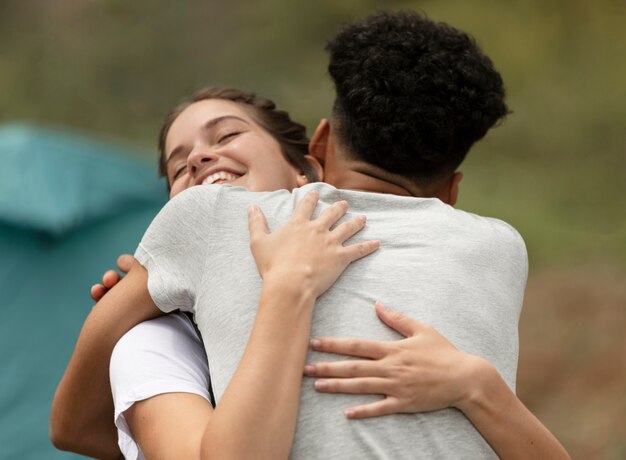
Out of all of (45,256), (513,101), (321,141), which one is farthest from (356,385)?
(513,101)

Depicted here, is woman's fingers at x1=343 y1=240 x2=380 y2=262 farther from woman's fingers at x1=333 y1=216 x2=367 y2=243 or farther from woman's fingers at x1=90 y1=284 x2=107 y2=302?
woman's fingers at x1=90 y1=284 x2=107 y2=302

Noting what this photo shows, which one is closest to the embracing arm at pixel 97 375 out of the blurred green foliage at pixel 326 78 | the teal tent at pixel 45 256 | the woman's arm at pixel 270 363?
the woman's arm at pixel 270 363

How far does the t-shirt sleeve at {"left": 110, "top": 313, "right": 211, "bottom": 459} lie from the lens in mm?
1040

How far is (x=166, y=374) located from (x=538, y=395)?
2.28 m

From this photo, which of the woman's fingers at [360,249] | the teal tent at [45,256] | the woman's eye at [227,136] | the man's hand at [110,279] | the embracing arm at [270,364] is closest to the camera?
the embracing arm at [270,364]

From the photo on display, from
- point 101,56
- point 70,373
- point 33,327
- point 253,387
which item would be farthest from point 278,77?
point 253,387

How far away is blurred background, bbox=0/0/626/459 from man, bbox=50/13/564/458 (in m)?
1.50

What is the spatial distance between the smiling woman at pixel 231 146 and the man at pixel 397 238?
0.64 ft

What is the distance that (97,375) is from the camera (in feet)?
3.88

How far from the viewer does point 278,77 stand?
12.4 ft

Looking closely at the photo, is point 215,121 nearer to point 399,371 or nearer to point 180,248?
point 180,248

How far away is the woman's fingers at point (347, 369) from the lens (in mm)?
938

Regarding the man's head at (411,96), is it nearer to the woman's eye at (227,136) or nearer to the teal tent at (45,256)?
the woman's eye at (227,136)

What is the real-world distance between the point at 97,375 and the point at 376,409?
417 mm
